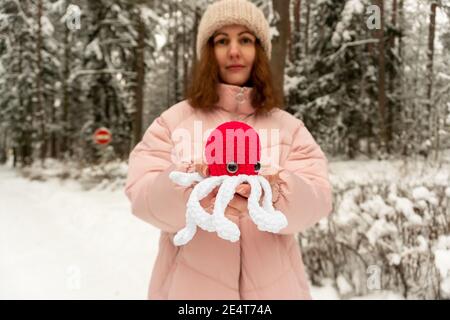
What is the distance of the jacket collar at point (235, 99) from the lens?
6.16 feet

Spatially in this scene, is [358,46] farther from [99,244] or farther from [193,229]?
[193,229]

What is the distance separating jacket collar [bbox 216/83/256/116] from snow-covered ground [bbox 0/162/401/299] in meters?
3.47

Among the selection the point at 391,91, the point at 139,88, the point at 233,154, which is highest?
the point at 391,91

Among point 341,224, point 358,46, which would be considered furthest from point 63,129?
point 341,224

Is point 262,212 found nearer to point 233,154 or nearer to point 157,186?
point 233,154

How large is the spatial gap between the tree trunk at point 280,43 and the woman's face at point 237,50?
398 centimetres

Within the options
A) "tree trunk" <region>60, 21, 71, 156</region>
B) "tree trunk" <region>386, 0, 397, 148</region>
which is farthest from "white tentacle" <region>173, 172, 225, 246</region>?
"tree trunk" <region>60, 21, 71, 156</region>

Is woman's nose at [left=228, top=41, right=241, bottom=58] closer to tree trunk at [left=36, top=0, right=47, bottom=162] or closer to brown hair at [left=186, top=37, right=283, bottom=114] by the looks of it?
brown hair at [left=186, top=37, right=283, bottom=114]

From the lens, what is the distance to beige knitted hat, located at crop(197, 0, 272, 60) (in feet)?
6.06

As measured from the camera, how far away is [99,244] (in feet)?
23.8

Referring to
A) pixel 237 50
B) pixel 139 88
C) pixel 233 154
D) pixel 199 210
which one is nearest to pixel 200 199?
pixel 199 210

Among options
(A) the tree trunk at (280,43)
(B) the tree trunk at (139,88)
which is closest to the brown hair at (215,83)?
(A) the tree trunk at (280,43)

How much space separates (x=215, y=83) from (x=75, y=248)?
5962 mm

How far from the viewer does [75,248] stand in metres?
7.08
